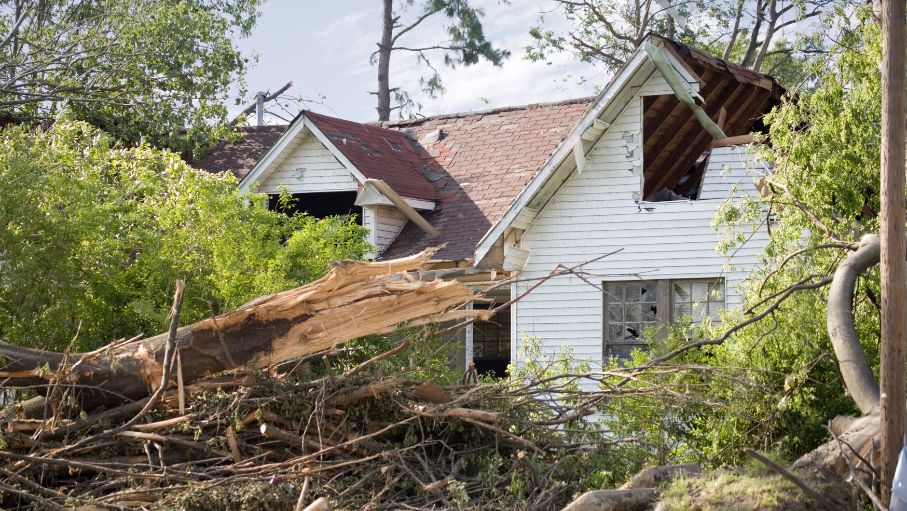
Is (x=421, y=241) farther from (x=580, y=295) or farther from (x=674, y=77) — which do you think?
(x=674, y=77)

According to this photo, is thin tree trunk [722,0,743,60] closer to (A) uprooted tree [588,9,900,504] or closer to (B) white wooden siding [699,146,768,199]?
(B) white wooden siding [699,146,768,199]

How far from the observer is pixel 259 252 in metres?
11.1

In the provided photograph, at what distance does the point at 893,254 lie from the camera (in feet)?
20.7

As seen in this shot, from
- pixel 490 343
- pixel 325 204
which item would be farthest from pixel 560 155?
pixel 325 204

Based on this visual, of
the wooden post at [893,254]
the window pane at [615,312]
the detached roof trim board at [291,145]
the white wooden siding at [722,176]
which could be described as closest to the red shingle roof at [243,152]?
the detached roof trim board at [291,145]

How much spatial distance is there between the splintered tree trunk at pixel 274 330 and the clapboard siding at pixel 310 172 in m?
8.89

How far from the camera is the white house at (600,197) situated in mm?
14414

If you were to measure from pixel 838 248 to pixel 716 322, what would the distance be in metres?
4.81

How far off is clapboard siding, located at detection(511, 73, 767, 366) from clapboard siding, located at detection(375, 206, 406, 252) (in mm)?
2264

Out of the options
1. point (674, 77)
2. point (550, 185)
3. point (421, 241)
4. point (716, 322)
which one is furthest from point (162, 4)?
point (716, 322)

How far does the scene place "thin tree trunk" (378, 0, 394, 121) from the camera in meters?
29.4

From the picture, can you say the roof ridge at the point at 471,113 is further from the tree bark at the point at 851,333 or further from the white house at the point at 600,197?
the tree bark at the point at 851,333

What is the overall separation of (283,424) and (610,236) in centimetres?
813

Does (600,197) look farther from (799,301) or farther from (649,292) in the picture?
(799,301)
